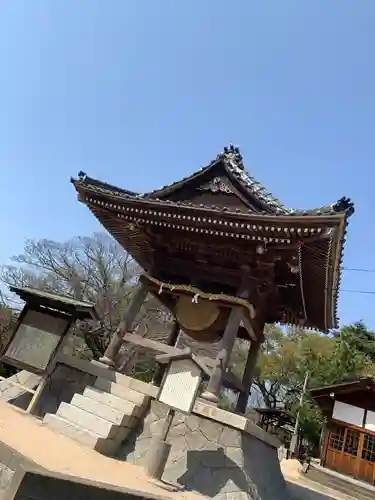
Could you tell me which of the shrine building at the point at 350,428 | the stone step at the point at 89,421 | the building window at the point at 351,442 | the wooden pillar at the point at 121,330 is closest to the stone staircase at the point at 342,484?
the shrine building at the point at 350,428

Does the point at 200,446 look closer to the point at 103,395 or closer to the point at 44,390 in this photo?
the point at 103,395

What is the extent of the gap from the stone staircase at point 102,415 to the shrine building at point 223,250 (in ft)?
3.75

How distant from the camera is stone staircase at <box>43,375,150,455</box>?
7.15 m

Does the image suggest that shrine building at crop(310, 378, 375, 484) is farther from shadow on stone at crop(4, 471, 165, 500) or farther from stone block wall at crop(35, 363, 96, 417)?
shadow on stone at crop(4, 471, 165, 500)

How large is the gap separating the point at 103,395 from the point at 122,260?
19.1 metres

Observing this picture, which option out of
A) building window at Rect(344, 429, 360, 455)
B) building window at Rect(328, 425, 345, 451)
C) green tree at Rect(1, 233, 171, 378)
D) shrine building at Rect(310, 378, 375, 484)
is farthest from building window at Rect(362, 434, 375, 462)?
green tree at Rect(1, 233, 171, 378)

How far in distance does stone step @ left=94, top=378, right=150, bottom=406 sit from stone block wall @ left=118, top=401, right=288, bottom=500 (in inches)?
10.2

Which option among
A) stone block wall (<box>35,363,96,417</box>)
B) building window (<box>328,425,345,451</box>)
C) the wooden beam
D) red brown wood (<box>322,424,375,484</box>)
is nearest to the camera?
stone block wall (<box>35,363,96,417</box>)

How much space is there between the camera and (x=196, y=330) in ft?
32.9

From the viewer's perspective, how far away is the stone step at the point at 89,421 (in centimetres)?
723

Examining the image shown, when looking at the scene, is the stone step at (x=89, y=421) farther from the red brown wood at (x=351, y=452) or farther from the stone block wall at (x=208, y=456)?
the red brown wood at (x=351, y=452)

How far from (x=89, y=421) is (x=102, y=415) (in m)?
0.28

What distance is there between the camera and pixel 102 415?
7.63 metres

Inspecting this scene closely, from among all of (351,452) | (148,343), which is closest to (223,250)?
(148,343)
